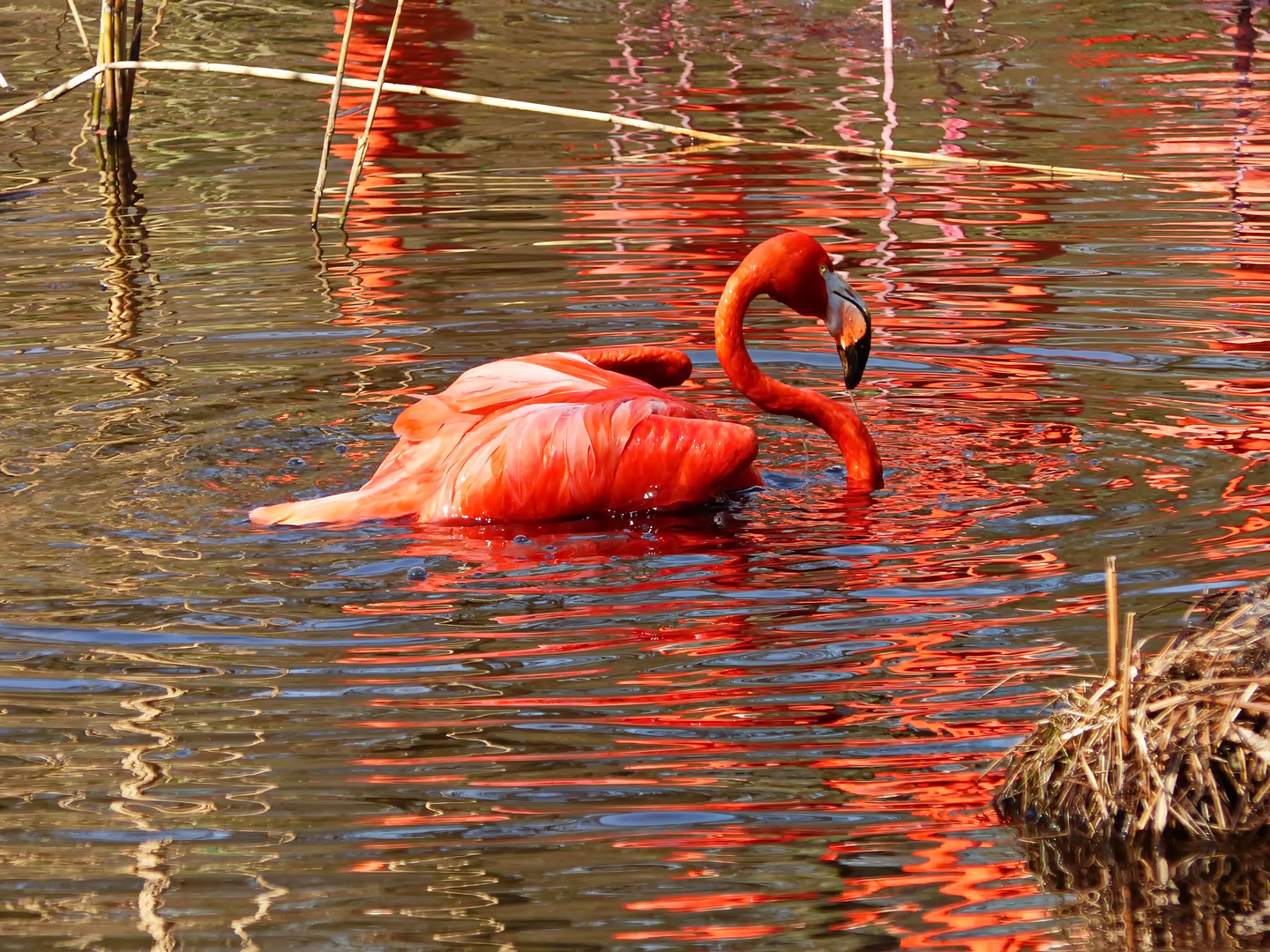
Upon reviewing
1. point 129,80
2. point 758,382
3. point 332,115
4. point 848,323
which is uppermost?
point 129,80

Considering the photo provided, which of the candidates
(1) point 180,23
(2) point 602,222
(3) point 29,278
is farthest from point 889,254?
(1) point 180,23

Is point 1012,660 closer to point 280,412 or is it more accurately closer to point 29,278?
point 280,412

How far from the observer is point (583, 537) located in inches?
218

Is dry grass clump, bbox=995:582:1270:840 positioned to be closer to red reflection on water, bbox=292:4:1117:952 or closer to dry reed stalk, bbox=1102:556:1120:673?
dry reed stalk, bbox=1102:556:1120:673

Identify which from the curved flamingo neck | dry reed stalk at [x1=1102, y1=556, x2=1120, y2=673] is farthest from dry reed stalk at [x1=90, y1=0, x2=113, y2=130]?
dry reed stalk at [x1=1102, y1=556, x2=1120, y2=673]

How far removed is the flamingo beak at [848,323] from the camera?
5844 millimetres

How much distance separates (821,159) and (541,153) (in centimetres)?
167

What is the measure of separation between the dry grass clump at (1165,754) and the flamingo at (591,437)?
199 centimetres

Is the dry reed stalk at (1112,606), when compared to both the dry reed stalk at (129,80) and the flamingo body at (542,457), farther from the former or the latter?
the dry reed stalk at (129,80)

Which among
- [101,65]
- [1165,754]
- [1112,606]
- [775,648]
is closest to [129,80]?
[101,65]

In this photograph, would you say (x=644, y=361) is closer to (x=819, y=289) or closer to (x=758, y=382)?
(x=758, y=382)

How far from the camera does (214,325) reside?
7.58m

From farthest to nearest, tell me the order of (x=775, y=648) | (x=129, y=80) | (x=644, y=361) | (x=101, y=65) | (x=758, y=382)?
(x=129, y=80)
(x=101, y=65)
(x=644, y=361)
(x=758, y=382)
(x=775, y=648)

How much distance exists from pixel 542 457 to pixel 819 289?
1.13 m
